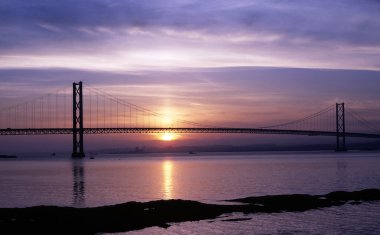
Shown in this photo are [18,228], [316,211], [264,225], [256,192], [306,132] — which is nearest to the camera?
[18,228]

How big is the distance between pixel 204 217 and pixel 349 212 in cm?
639

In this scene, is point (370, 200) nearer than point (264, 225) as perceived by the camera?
No

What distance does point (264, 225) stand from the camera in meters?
21.2

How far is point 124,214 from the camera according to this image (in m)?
22.3

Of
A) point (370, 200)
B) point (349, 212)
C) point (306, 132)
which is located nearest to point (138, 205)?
point (349, 212)

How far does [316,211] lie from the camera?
2484 cm

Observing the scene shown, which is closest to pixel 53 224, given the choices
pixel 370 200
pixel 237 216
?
pixel 237 216

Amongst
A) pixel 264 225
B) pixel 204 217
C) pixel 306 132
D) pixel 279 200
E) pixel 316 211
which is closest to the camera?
pixel 264 225

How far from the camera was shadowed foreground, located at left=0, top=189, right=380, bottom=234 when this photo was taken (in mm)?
19766

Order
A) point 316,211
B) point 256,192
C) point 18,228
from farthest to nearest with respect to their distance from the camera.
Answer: point 256,192
point 316,211
point 18,228

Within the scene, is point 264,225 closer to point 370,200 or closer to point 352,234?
point 352,234

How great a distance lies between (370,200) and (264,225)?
9.07 m

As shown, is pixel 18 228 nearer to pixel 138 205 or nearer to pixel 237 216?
pixel 138 205

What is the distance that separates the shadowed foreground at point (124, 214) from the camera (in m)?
19.8
